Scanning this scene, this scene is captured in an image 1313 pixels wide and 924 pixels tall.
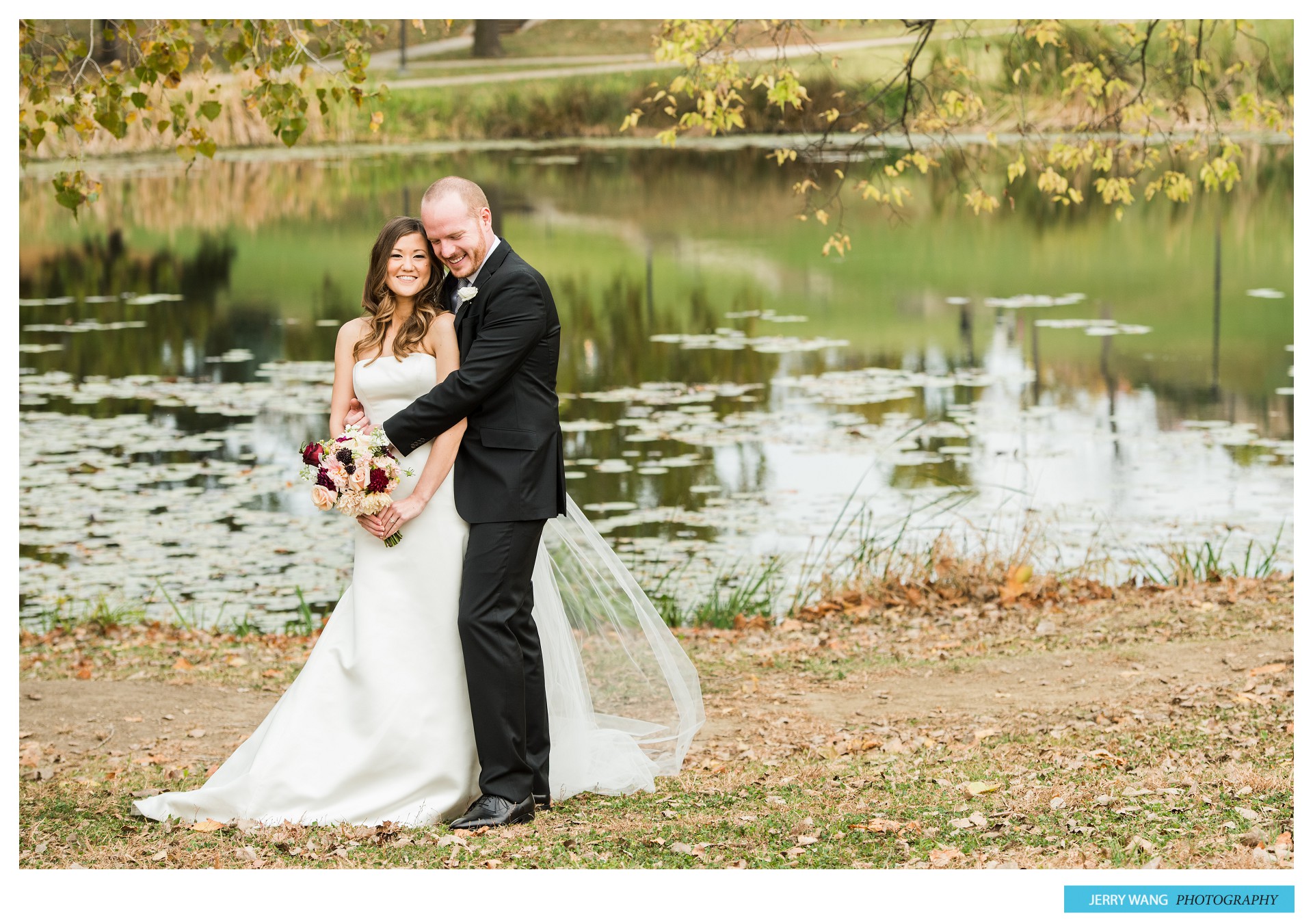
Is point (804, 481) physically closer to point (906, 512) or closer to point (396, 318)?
point (906, 512)

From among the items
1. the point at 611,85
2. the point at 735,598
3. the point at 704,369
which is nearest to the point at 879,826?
the point at 735,598

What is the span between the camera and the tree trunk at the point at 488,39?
13117mm

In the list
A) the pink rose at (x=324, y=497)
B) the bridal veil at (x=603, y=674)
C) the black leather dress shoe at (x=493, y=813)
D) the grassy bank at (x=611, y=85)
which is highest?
the grassy bank at (x=611, y=85)

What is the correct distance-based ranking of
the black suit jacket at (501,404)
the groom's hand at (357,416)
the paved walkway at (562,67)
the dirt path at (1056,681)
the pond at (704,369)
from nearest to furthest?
the black suit jacket at (501,404)
the groom's hand at (357,416)
the dirt path at (1056,681)
the pond at (704,369)
the paved walkway at (562,67)

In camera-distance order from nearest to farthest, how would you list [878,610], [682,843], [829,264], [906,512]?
[682,843] < [878,610] < [906,512] < [829,264]

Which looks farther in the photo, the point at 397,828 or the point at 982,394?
the point at 982,394

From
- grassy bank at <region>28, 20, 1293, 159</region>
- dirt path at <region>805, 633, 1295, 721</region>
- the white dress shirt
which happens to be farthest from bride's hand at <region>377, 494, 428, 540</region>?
grassy bank at <region>28, 20, 1293, 159</region>

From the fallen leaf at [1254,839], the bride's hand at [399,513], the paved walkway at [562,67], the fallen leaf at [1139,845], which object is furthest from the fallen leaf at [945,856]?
the paved walkway at [562,67]

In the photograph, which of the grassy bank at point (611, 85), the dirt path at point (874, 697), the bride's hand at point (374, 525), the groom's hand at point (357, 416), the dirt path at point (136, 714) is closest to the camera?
the bride's hand at point (374, 525)

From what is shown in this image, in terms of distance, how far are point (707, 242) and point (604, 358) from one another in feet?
17.5

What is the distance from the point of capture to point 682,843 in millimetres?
3809

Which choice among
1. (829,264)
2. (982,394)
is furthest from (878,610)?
(829,264)
